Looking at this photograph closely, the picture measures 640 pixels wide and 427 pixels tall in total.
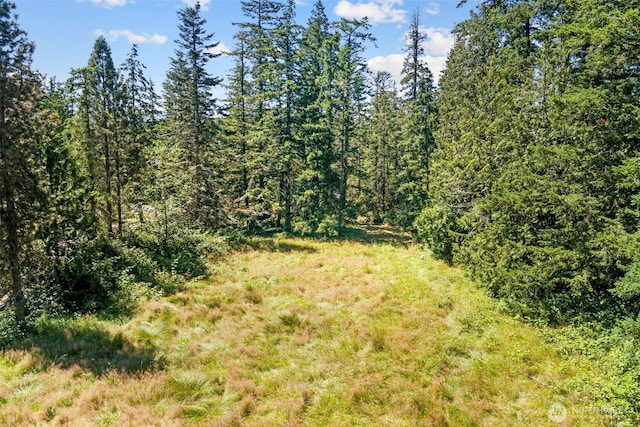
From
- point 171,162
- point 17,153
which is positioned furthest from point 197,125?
point 17,153

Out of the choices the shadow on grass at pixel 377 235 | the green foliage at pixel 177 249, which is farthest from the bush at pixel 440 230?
the green foliage at pixel 177 249

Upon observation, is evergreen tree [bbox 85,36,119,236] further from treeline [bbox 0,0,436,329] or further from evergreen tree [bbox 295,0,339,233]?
evergreen tree [bbox 295,0,339,233]

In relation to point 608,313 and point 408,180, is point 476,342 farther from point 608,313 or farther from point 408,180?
point 408,180

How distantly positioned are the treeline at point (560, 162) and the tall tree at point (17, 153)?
1675cm

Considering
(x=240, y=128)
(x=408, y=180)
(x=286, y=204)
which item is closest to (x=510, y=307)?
(x=408, y=180)

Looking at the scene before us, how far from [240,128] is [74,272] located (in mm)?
17955

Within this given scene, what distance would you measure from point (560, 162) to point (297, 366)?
36.1 ft

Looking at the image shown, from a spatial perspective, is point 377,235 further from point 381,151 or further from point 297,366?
point 297,366

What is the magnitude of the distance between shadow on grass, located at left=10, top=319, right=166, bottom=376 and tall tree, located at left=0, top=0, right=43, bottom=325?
4.14ft

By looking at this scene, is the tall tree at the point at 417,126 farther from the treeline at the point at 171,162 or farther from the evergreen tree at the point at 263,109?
the evergreen tree at the point at 263,109

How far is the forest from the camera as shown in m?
10.5

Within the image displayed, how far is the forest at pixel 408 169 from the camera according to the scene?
1045 cm
